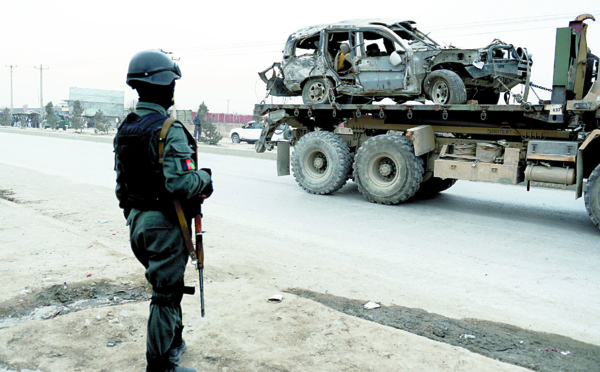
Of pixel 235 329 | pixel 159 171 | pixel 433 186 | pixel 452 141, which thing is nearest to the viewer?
pixel 159 171

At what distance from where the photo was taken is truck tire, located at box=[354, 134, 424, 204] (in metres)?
8.75

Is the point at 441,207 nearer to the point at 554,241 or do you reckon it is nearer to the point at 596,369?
the point at 554,241

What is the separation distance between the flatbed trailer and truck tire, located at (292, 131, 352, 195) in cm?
2

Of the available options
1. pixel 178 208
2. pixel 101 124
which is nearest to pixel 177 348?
pixel 178 208

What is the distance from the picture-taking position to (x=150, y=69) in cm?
272

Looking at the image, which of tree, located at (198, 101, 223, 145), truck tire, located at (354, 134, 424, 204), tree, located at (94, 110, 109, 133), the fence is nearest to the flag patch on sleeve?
truck tire, located at (354, 134, 424, 204)

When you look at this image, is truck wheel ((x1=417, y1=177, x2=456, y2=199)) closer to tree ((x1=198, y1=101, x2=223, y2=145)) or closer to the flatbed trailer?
the flatbed trailer

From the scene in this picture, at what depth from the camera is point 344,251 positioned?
5.88 m

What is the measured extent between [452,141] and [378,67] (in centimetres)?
198

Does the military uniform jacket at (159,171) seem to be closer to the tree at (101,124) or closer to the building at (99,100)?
the tree at (101,124)

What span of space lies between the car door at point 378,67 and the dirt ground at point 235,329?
5490mm

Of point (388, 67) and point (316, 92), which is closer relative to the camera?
point (388, 67)

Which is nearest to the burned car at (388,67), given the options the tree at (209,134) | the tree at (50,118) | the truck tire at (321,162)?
the truck tire at (321,162)

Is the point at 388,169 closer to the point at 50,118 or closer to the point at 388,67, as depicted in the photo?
the point at 388,67
